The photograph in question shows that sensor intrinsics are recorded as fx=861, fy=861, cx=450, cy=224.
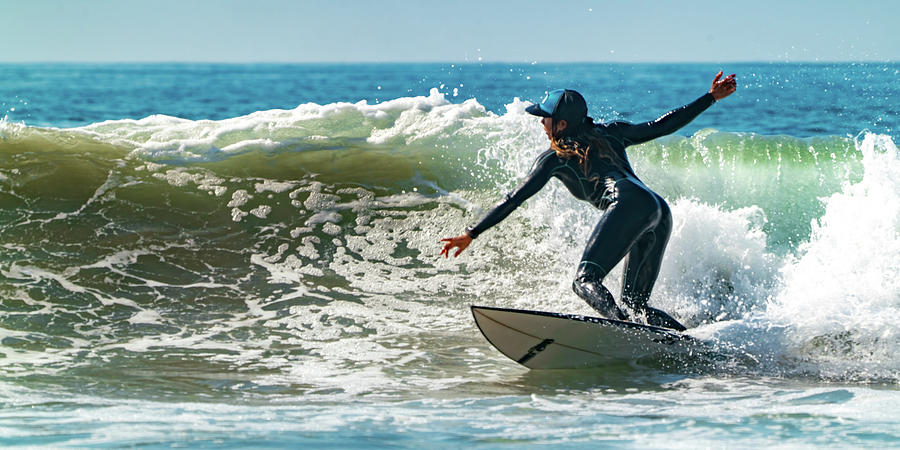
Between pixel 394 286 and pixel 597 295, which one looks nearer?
pixel 597 295

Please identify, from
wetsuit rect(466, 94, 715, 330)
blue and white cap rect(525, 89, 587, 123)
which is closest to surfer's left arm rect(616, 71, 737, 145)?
wetsuit rect(466, 94, 715, 330)

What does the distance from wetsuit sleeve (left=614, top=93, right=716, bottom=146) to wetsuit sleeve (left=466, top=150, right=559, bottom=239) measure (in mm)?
579

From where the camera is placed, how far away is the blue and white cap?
18.6ft

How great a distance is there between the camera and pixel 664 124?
5824 mm

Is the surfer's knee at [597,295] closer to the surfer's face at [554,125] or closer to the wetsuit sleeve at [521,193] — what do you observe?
the wetsuit sleeve at [521,193]

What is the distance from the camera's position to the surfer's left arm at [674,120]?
5793 millimetres

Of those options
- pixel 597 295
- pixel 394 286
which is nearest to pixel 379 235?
pixel 394 286

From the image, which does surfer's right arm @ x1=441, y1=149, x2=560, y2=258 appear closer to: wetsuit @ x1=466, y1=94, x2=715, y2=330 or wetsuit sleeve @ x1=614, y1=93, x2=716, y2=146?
wetsuit @ x1=466, y1=94, x2=715, y2=330

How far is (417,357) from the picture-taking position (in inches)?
239

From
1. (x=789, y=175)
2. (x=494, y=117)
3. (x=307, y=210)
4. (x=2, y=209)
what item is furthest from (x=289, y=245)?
(x=789, y=175)

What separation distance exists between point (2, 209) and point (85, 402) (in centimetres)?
590

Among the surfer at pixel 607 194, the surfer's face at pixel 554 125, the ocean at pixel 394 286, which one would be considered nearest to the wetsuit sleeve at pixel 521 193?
Result: the surfer at pixel 607 194

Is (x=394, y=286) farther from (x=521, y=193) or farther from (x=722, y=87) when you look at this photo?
(x=722, y=87)

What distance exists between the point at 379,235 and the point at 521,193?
4.21 m
